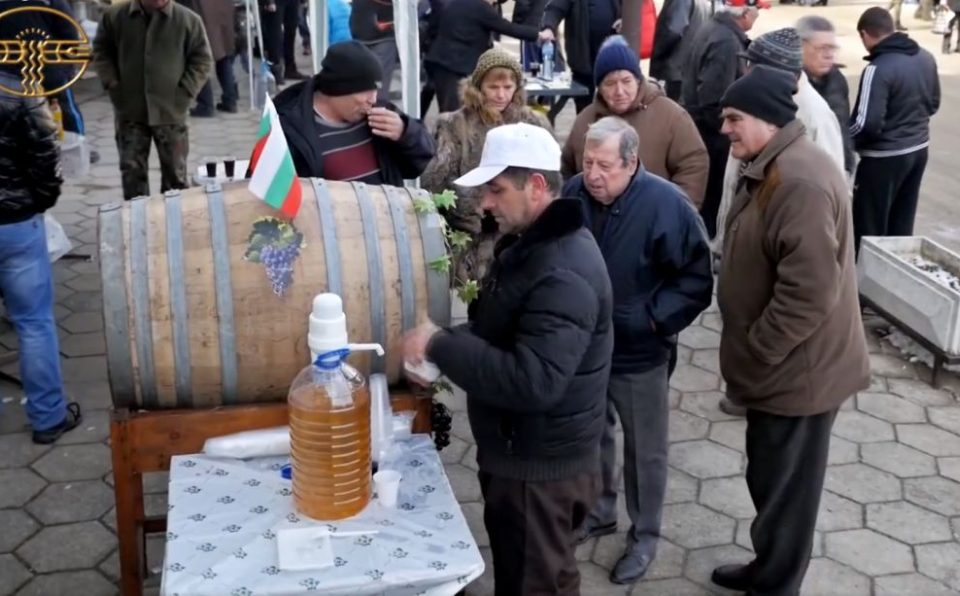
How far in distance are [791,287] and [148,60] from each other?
5.12 meters

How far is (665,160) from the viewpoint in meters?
4.79

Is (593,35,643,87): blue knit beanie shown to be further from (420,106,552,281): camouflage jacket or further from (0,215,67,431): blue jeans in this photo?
(0,215,67,431): blue jeans

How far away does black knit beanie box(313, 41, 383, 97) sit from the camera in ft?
12.9

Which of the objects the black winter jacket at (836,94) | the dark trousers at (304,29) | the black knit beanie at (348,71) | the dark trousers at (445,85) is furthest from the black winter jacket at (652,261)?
the dark trousers at (304,29)

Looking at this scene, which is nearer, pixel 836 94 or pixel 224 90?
pixel 836 94

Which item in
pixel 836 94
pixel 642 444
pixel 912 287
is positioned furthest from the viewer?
pixel 836 94

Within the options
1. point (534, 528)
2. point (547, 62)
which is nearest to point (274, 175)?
point (534, 528)

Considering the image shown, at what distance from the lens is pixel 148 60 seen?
22.5ft

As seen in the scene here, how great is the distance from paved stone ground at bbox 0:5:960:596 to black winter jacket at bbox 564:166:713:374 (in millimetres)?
1028

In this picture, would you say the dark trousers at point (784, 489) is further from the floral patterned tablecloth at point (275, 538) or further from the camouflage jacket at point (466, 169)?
the camouflage jacket at point (466, 169)

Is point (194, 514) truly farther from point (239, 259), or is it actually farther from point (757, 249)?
point (757, 249)

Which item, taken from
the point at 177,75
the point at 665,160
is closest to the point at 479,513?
the point at 665,160

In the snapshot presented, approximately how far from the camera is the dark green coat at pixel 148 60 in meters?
6.84

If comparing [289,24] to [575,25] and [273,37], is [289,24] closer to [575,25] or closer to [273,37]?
[273,37]
